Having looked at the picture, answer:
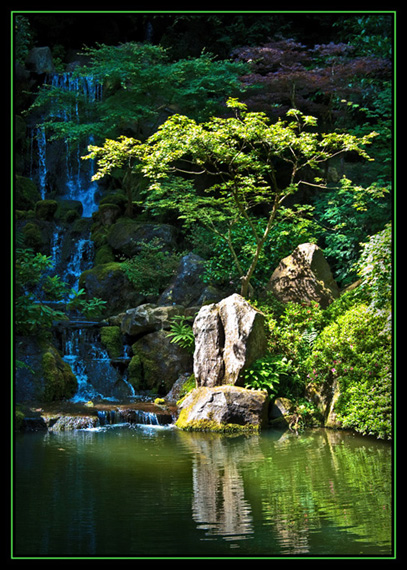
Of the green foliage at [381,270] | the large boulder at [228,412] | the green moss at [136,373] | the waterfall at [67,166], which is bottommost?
the large boulder at [228,412]

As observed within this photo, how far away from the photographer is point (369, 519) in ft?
16.1

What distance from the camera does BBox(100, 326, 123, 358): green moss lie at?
41.7ft

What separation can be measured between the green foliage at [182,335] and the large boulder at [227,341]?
103 cm

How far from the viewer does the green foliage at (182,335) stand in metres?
11.7

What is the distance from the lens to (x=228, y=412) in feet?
30.7

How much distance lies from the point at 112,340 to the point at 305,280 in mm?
4838

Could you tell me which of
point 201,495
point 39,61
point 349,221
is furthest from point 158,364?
point 39,61

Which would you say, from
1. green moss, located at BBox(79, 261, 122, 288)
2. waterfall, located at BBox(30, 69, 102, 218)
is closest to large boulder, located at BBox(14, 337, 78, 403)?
green moss, located at BBox(79, 261, 122, 288)

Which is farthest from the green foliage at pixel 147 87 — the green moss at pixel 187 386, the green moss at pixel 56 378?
the green moss at pixel 187 386

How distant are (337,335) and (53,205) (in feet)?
41.2

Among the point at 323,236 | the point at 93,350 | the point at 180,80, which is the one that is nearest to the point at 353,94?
the point at 323,236

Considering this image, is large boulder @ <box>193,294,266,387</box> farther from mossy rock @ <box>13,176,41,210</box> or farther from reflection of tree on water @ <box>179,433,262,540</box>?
mossy rock @ <box>13,176,41,210</box>

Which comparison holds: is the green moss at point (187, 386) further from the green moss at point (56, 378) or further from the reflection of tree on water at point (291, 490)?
the green moss at point (56, 378)

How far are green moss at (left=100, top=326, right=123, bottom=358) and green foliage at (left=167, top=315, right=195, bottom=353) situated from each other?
148 cm
